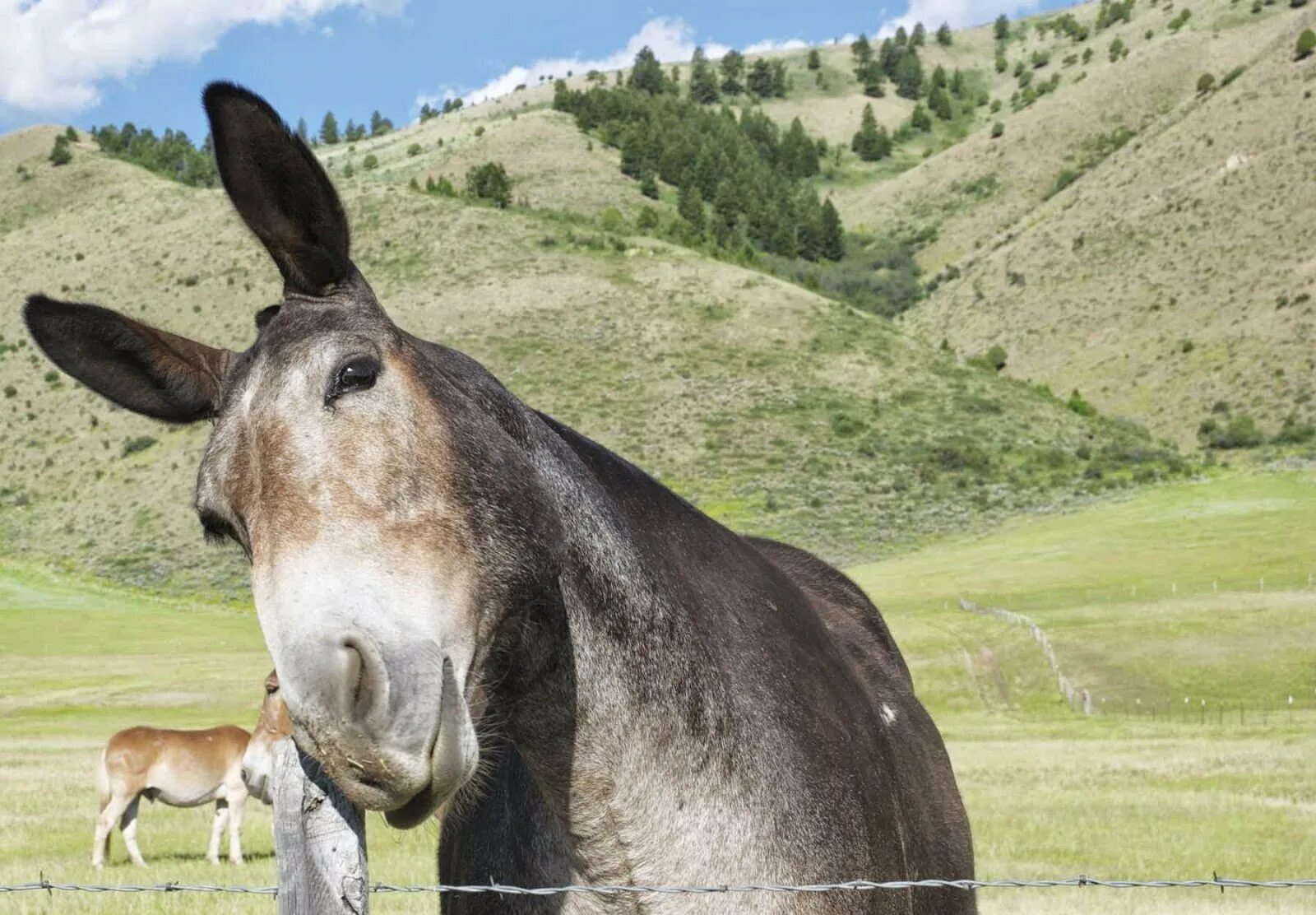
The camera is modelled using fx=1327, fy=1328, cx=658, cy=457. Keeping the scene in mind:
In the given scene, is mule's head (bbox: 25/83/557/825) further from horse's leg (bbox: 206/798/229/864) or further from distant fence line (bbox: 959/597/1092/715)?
distant fence line (bbox: 959/597/1092/715)

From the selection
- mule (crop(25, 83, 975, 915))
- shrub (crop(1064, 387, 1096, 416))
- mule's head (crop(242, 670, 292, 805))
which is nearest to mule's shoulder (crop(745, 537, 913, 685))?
mule (crop(25, 83, 975, 915))

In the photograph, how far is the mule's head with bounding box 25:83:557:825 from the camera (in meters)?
2.74

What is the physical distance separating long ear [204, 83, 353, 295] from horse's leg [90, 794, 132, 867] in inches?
467

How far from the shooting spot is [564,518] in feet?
11.0

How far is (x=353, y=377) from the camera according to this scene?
3057mm

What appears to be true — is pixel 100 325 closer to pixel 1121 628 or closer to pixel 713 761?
pixel 713 761

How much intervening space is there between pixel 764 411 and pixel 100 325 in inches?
2857

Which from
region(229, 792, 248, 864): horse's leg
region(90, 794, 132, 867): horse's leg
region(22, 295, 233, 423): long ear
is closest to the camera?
region(22, 295, 233, 423): long ear

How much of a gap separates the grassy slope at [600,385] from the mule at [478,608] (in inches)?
2245

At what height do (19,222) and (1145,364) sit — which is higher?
(19,222)

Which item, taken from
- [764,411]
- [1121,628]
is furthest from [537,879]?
[764,411]

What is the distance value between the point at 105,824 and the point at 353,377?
1217 cm

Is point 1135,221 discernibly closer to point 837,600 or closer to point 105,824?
point 105,824

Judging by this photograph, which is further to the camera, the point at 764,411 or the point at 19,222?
the point at 19,222
